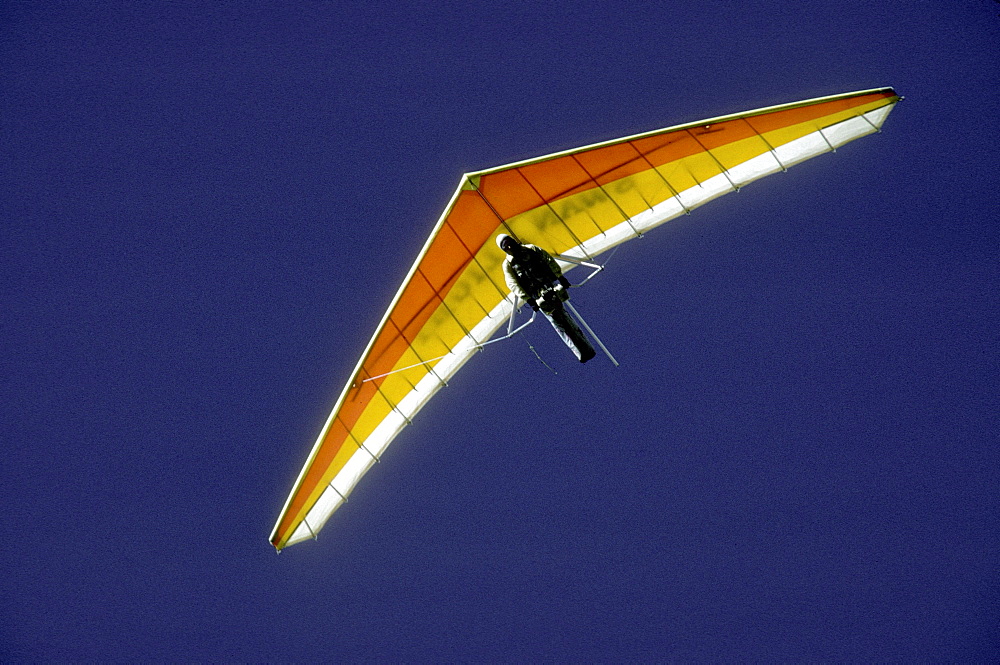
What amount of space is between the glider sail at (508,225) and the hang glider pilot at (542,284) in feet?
1.74

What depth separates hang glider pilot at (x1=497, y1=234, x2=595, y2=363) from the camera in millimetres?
8938

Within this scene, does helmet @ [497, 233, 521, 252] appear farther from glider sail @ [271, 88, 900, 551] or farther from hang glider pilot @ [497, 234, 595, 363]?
glider sail @ [271, 88, 900, 551]

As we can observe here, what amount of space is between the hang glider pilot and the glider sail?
1.74 ft

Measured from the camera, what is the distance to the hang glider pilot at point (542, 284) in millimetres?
8938

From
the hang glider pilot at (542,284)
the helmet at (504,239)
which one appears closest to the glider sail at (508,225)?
the helmet at (504,239)

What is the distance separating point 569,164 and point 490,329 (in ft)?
9.77

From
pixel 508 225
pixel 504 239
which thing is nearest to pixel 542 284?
pixel 504 239

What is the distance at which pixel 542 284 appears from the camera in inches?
353

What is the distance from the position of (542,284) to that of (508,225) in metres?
1.14

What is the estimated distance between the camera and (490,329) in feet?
34.7

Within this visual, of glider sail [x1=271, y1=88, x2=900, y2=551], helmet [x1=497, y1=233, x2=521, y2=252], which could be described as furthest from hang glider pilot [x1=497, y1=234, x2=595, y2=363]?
glider sail [x1=271, y1=88, x2=900, y2=551]

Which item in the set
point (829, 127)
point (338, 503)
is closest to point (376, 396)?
point (338, 503)

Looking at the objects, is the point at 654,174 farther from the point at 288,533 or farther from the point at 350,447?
the point at 288,533

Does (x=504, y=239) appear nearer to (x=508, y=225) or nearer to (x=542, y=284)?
(x=508, y=225)
